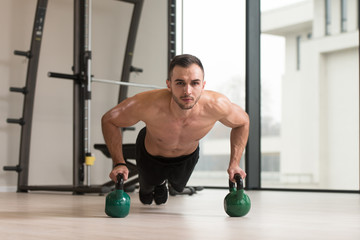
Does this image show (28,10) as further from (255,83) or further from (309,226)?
(309,226)

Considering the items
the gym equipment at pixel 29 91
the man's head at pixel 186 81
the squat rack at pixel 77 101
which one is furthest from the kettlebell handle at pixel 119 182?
the gym equipment at pixel 29 91

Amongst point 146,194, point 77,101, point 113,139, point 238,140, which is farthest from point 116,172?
point 77,101

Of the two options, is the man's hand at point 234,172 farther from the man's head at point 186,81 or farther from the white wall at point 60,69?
the white wall at point 60,69

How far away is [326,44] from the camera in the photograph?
40.7ft

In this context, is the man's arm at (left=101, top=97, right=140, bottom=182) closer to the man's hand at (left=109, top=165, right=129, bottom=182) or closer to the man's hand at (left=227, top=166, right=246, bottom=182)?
the man's hand at (left=109, top=165, right=129, bottom=182)

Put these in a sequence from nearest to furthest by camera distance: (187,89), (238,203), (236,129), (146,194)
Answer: (187,89) < (238,203) < (236,129) < (146,194)

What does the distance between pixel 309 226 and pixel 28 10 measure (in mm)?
3724

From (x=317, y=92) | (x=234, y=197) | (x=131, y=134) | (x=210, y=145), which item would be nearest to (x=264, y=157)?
(x=317, y=92)

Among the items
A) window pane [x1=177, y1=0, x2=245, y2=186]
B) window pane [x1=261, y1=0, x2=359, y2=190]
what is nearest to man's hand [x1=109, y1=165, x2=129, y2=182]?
window pane [x1=177, y1=0, x2=245, y2=186]

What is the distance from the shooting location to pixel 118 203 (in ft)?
6.46

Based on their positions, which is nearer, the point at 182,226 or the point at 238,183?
the point at 182,226

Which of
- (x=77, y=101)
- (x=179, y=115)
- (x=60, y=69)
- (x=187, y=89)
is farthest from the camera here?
(x=60, y=69)

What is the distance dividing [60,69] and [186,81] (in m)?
3.12

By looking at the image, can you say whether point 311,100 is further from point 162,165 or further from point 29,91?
point 162,165
